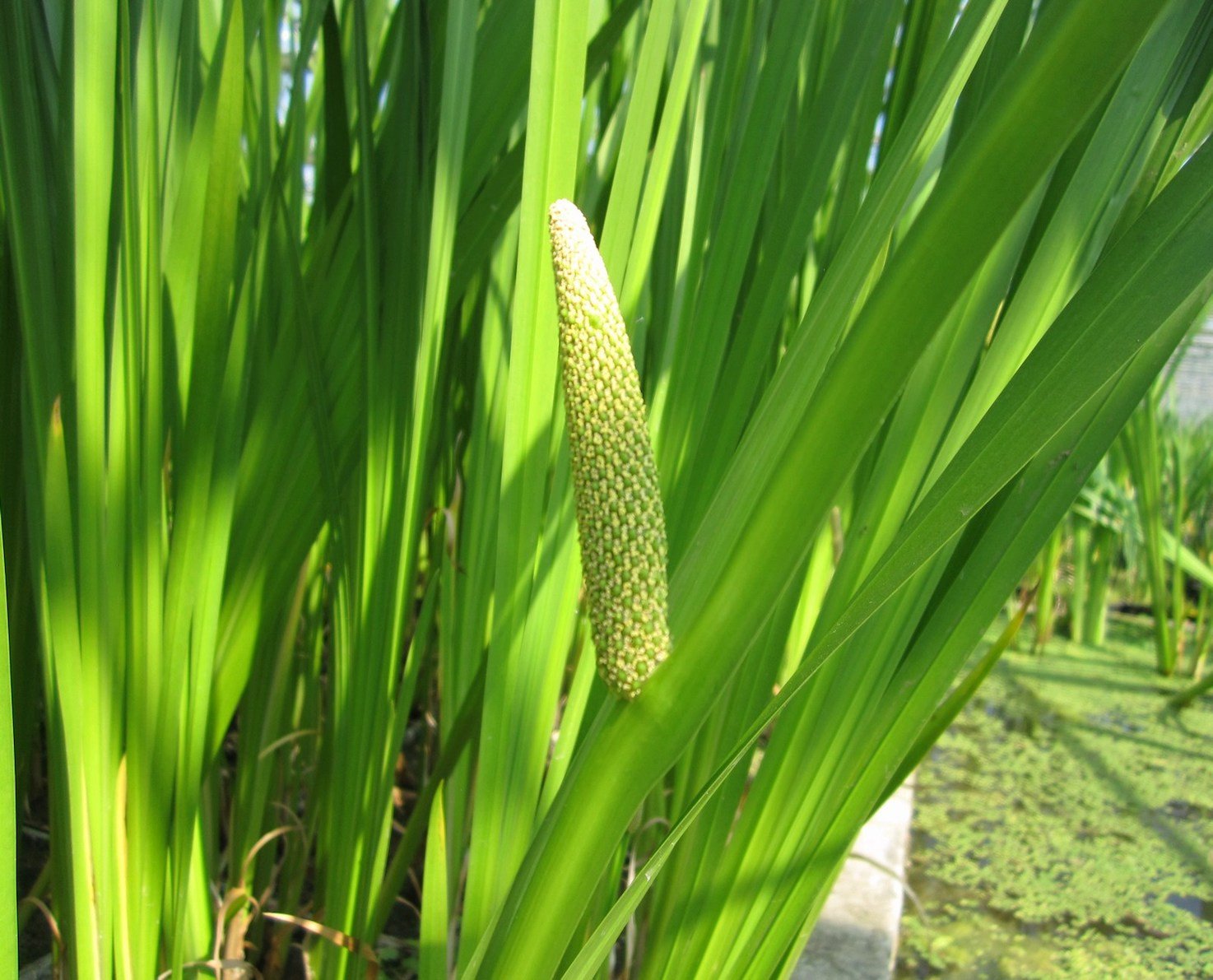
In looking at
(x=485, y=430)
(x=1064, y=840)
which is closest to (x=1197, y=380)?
(x=1064, y=840)

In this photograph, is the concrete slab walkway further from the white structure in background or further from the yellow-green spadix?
the white structure in background

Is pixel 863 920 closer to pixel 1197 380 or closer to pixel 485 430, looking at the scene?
pixel 485 430

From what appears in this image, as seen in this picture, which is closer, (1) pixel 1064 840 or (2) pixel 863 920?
(2) pixel 863 920

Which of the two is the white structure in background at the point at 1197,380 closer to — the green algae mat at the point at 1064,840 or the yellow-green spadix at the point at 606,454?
the green algae mat at the point at 1064,840

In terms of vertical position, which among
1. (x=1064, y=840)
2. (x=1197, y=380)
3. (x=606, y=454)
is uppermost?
(x=1197, y=380)

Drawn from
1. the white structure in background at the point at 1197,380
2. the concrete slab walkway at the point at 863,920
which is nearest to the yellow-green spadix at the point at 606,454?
the concrete slab walkway at the point at 863,920

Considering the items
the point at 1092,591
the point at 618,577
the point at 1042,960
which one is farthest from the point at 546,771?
the point at 1092,591
